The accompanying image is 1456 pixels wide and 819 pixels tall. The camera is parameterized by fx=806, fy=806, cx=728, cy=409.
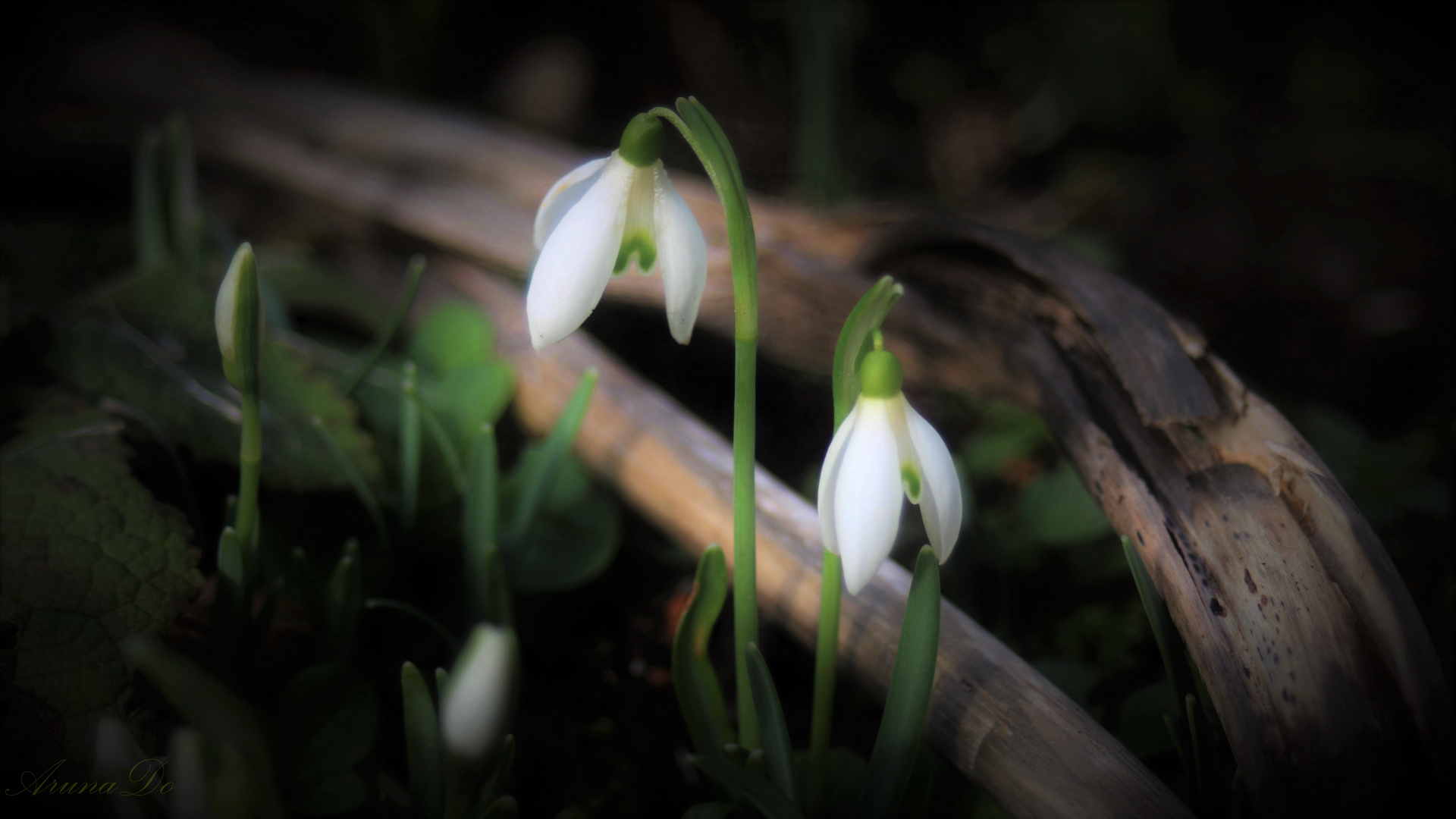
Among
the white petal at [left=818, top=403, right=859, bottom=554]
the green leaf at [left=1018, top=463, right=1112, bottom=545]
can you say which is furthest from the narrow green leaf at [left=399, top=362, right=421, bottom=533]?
the green leaf at [left=1018, top=463, right=1112, bottom=545]

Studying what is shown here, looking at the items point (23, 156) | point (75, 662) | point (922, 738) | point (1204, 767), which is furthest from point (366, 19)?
point (1204, 767)

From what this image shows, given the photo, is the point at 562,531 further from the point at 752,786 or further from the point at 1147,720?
the point at 1147,720

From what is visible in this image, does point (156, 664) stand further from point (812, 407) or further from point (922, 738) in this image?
point (812, 407)

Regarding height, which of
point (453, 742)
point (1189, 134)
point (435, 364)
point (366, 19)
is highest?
point (1189, 134)

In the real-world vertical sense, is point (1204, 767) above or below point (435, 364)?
above

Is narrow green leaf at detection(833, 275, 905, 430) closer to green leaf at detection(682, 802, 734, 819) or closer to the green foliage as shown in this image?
green leaf at detection(682, 802, 734, 819)

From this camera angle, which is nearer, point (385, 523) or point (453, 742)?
point (453, 742)

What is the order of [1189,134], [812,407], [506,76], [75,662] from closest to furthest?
[75,662]
[812,407]
[1189,134]
[506,76]

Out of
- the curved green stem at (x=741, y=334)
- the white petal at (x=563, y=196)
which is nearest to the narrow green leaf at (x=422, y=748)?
the curved green stem at (x=741, y=334)
